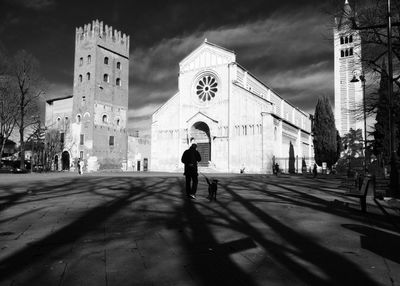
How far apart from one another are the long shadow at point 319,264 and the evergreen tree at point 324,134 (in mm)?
37832

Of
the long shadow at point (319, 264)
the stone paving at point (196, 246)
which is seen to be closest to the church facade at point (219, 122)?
the stone paving at point (196, 246)

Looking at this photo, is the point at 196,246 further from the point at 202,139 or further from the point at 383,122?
the point at 202,139

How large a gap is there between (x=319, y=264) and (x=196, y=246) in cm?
170

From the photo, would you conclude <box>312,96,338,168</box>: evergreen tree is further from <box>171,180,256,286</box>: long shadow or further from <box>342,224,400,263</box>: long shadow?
<box>171,180,256,286</box>: long shadow

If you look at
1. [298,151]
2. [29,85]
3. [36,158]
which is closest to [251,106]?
[298,151]

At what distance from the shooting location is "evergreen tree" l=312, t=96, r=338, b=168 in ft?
134

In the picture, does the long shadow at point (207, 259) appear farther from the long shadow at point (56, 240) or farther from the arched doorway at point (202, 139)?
the arched doorway at point (202, 139)

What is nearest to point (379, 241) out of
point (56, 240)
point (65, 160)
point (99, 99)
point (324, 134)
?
point (56, 240)

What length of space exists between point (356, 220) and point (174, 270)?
4.83 meters

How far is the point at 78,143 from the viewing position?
172 feet

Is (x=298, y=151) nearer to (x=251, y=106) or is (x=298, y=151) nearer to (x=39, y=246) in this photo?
(x=251, y=106)

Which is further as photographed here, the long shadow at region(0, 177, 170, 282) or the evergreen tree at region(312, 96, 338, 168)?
the evergreen tree at region(312, 96, 338, 168)

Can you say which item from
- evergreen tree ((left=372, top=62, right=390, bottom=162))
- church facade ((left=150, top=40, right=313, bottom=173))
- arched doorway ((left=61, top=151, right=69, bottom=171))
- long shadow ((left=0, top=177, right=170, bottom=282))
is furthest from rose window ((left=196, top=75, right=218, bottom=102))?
long shadow ((left=0, top=177, right=170, bottom=282))

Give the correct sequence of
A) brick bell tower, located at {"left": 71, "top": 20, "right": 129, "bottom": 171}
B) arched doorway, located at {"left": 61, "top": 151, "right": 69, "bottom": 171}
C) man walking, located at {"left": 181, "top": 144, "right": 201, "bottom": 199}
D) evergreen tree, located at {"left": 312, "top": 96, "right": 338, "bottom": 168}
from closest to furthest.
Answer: man walking, located at {"left": 181, "top": 144, "right": 201, "bottom": 199}
evergreen tree, located at {"left": 312, "top": 96, "right": 338, "bottom": 168}
brick bell tower, located at {"left": 71, "top": 20, "right": 129, "bottom": 171}
arched doorway, located at {"left": 61, "top": 151, "right": 69, "bottom": 171}
